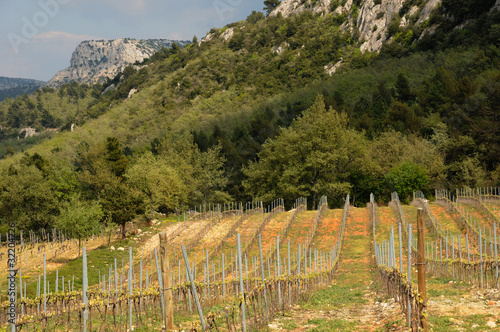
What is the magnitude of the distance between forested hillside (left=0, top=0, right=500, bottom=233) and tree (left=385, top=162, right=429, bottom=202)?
0.59 ft

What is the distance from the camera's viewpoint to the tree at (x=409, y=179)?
4856 centimetres

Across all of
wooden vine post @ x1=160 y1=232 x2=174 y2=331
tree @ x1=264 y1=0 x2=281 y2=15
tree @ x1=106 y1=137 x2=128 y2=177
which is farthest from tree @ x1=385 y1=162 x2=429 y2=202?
tree @ x1=264 y1=0 x2=281 y2=15

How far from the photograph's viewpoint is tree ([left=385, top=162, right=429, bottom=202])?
48562 millimetres

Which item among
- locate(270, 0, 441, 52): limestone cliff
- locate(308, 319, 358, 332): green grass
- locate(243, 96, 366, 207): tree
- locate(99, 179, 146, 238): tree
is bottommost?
locate(308, 319, 358, 332): green grass

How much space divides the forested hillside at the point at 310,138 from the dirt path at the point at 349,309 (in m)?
21.0

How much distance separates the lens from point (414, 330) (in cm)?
866

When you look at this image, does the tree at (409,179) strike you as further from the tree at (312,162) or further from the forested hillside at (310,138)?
the tree at (312,162)

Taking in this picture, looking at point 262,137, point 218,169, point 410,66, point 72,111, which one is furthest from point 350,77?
point 72,111

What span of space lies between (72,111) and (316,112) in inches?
6583

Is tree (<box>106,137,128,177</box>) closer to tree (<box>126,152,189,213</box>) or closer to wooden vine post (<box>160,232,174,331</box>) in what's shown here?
tree (<box>126,152,189,213</box>)

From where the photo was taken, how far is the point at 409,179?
4866 cm

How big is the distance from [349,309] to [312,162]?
4063cm

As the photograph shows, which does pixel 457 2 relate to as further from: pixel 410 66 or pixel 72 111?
pixel 72 111

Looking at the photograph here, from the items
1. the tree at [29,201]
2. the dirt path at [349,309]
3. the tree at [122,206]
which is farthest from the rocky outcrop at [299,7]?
the dirt path at [349,309]
